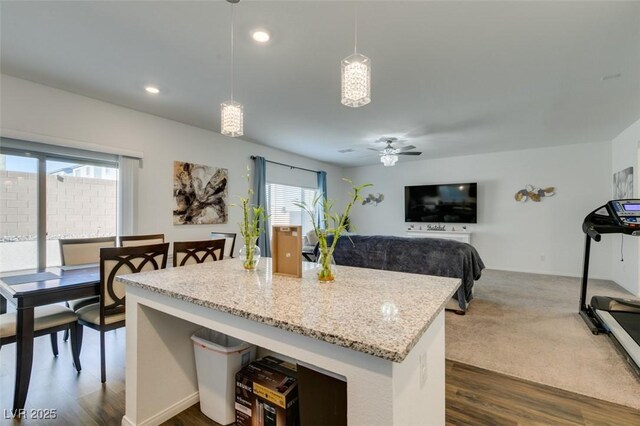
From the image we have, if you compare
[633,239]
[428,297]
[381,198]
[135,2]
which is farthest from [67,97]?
[633,239]

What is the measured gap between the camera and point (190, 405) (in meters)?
1.85

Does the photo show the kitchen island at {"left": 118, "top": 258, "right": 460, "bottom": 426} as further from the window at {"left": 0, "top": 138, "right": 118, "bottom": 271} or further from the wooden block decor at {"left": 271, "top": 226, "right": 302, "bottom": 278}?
the window at {"left": 0, "top": 138, "right": 118, "bottom": 271}

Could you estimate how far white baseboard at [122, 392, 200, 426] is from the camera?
1630mm

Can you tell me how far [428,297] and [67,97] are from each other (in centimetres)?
426

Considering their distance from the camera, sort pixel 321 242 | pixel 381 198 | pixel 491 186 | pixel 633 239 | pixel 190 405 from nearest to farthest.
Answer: pixel 321 242, pixel 190 405, pixel 633 239, pixel 491 186, pixel 381 198

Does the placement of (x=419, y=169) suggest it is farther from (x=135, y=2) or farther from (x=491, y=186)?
(x=135, y=2)

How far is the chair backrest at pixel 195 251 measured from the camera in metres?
2.59

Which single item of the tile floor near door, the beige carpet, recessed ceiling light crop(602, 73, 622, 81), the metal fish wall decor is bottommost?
the tile floor near door

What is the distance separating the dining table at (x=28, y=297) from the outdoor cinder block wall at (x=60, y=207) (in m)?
1.26

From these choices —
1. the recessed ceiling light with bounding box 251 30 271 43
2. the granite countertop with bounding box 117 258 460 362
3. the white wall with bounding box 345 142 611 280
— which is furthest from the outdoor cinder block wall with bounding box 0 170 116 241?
the white wall with bounding box 345 142 611 280

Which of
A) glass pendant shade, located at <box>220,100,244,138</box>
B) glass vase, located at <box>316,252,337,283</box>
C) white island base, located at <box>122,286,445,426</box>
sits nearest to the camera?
white island base, located at <box>122,286,445,426</box>

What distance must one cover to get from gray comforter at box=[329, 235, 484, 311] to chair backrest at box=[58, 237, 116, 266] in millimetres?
2735

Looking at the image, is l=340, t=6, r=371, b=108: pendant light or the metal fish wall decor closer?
l=340, t=6, r=371, b=108: pendant light

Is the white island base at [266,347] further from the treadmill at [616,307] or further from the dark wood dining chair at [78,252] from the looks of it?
the treadmill at [616,307]
